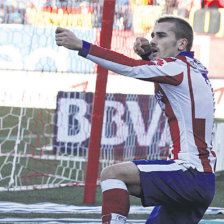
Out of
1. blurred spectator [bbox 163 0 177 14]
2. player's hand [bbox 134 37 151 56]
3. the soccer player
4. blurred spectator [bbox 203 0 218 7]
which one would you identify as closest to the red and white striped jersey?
the soccer player

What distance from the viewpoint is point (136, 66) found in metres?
3.92

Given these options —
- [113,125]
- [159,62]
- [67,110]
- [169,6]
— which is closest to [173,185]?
[159,62]

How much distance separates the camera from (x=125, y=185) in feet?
12.9

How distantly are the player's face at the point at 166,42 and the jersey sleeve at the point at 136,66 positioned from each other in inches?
8.1

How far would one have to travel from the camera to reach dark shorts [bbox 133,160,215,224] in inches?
156

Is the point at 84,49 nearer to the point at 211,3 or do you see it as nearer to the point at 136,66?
the point at 136,66

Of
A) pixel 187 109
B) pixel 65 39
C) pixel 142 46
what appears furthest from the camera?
pixel 142 46

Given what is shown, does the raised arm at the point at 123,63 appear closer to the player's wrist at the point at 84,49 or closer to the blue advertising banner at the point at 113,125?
the player's wrist at the point at 84,49

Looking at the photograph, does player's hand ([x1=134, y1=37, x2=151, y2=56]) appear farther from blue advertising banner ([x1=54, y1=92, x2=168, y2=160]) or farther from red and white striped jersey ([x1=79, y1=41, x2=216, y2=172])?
blue advertising banner ([x1=54, y1=92, x2=168, y2=160])

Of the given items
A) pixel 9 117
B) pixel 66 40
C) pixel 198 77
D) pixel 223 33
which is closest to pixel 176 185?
pixel 198 77

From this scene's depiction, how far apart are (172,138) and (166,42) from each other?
546mm

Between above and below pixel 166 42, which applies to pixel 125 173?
below

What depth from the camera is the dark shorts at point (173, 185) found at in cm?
397

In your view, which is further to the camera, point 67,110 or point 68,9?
point 67,110
